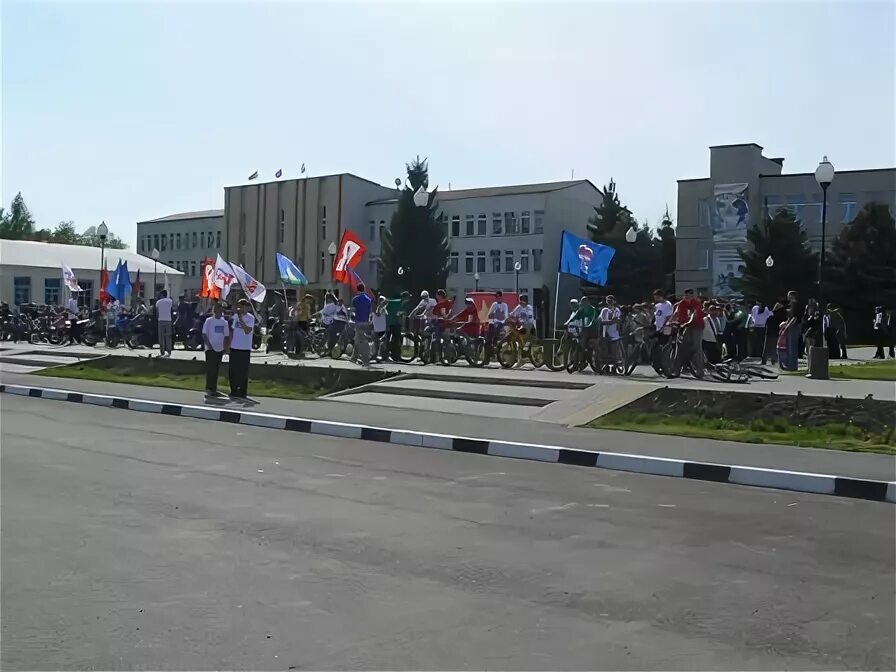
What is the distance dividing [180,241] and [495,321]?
73.3 meters

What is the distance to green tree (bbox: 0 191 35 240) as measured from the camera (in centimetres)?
11673

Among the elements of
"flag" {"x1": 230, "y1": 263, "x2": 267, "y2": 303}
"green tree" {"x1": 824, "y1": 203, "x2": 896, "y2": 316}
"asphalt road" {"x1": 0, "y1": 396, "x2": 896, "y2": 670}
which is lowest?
"asphalt road" {"x1": 0, "y1": 396, "x2": 896, "y2": 670}

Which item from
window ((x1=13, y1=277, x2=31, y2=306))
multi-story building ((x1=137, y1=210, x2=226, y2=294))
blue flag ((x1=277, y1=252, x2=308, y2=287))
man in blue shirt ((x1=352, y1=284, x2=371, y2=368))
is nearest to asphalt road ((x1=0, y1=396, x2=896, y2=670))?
man in blue shirt ((x1=352, y1=284, x2=371, y2=368))

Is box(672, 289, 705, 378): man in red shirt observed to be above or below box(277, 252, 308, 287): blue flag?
below

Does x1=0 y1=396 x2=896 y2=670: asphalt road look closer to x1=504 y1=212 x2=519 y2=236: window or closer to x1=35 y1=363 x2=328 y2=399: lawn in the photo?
x1=35 y1=363 x2=328 y2=399: lawn

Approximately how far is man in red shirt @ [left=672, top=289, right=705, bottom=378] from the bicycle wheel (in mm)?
4159

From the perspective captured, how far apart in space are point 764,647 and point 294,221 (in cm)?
7392

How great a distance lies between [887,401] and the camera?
478 inches

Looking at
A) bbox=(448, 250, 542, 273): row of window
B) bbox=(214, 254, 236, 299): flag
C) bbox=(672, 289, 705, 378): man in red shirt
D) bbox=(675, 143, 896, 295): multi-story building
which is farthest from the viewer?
bbox=(448, 250, 542, 273): row of window

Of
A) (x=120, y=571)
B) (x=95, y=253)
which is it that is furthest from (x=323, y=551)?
(x=95, y=253)

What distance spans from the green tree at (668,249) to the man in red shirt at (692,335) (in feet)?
156

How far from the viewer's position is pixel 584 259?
2217 centimetres

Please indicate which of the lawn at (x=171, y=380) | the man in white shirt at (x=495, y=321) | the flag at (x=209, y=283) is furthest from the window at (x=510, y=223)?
the lawn at (x=171, y=380)

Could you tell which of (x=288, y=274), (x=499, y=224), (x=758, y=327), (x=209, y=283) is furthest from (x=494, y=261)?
(x=758, y=327)
